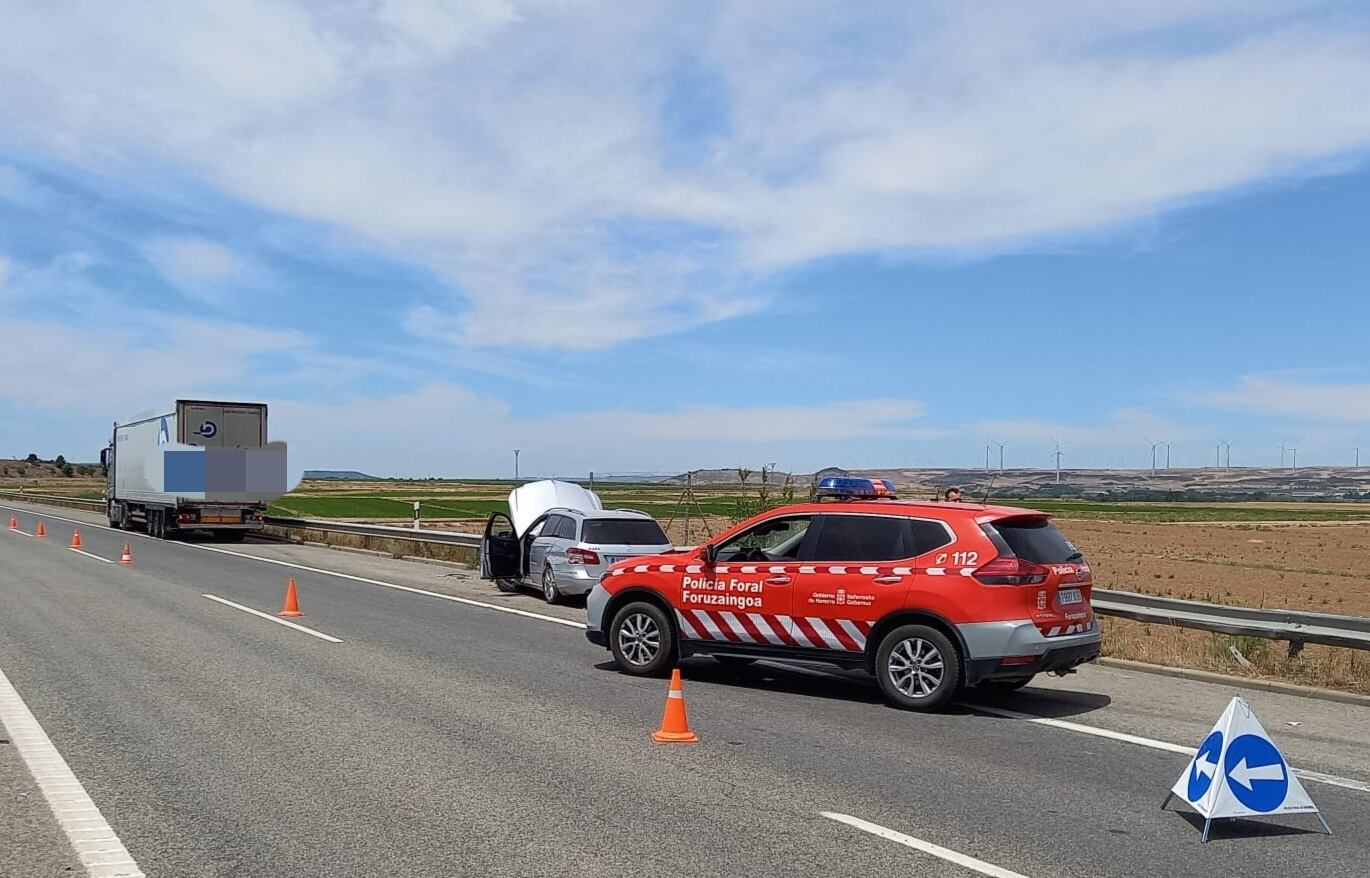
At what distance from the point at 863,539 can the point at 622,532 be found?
867 cm

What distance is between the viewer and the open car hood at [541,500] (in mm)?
20844

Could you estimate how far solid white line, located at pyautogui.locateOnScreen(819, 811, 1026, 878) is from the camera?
5324 millimetres

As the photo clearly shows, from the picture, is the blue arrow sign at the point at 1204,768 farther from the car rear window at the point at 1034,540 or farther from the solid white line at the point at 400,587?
the solid white line at the point at 400,587

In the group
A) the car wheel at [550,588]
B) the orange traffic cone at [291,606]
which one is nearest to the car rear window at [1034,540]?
the car wheel at [550,588]

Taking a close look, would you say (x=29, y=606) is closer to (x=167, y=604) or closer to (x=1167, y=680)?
(x=167, y=604)

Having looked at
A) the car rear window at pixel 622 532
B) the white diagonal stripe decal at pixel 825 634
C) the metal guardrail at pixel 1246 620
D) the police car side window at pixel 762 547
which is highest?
the police car side window at pixel 762 547

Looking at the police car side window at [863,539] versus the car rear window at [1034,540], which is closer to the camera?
the car rear window at [1034,540]

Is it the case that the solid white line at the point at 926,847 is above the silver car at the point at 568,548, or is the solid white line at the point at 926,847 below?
below

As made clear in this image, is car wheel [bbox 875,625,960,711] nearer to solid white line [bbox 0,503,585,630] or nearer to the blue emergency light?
the blue emergency light

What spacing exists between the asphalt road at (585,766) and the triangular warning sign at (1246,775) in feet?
0.51

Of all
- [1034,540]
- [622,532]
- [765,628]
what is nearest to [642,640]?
[765,628]

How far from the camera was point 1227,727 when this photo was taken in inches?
242

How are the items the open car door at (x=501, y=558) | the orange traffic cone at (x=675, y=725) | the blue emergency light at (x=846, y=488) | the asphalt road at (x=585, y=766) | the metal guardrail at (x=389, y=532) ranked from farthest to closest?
1. the metal guardrail at (x=389, y=532)
2. the open car door at (x=501, y=558)
3. the blue emergency light at (x=846, y=488)
4. the orange traffic cone at (x=675, y=725)
5. the asphalt road at (x=585, y=766)

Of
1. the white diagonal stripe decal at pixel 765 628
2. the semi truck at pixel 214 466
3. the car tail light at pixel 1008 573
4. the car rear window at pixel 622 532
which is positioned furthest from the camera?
the semi truck at pixel 214 466
